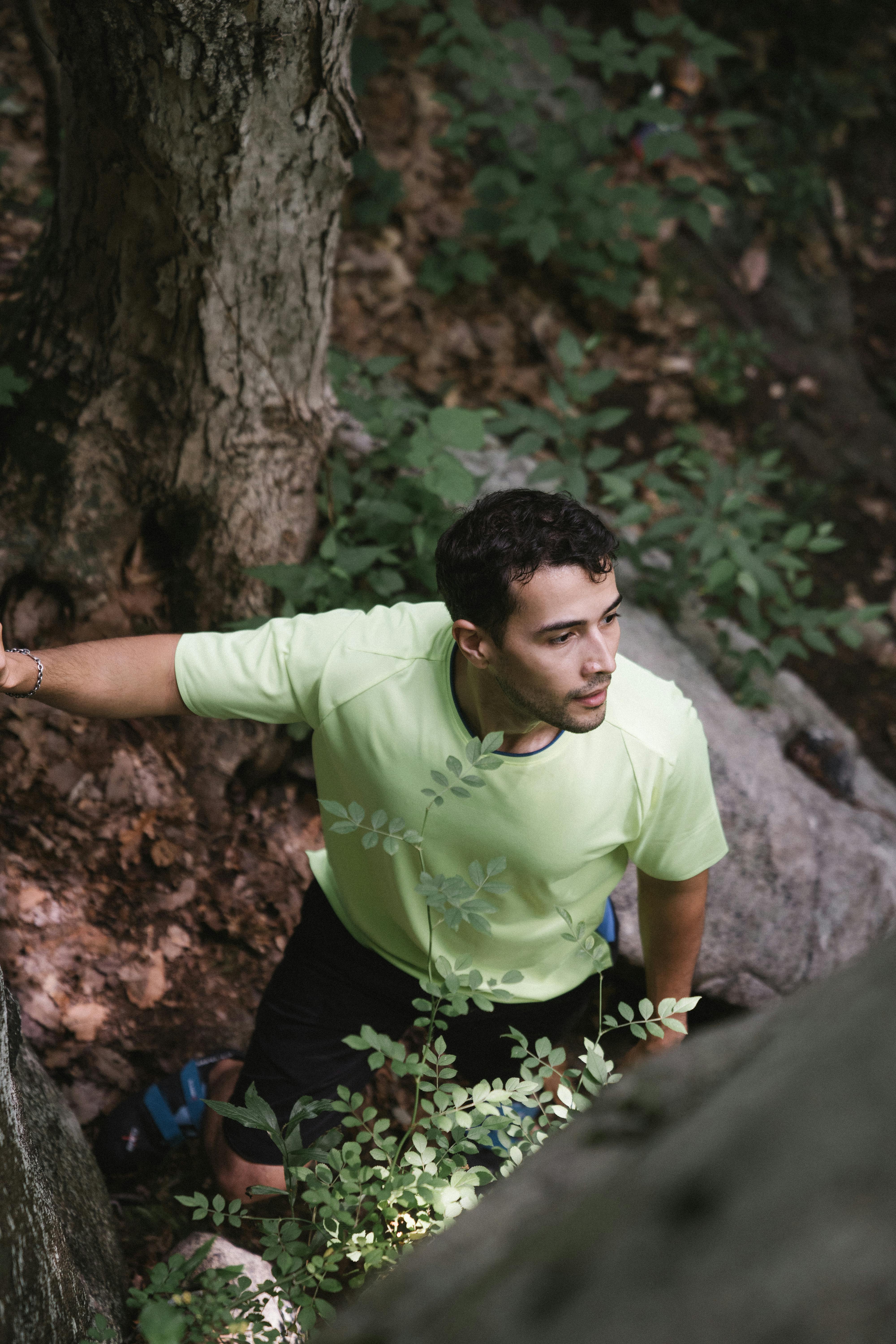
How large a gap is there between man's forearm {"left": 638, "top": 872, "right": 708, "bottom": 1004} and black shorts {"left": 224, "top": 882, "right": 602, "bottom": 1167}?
286mm

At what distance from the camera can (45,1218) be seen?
5.48ft

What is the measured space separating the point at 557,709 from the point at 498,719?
0.17m

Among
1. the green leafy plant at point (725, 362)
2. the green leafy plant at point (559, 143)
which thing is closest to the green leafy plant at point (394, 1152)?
the green leafy plant at point (559, 143)

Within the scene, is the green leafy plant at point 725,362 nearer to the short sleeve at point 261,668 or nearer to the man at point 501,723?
the man at point 501,723

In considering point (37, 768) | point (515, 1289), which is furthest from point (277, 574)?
point (515, 1289)

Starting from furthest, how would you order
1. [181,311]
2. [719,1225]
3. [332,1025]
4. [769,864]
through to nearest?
[769,864] → [181,311] → [332,1025] → [719,1225]

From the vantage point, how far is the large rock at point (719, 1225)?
496 millimetres

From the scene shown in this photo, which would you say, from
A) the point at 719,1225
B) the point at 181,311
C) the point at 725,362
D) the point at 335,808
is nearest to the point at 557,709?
the point at 335,808

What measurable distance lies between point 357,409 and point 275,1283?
9.00ft

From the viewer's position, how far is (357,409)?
3398 millimetres

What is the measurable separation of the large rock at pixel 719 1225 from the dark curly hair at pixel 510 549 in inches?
54.0

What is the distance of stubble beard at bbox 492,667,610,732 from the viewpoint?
200 centimetres

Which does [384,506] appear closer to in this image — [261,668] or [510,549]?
[261,668]

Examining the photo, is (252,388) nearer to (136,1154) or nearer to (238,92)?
(238,92)
